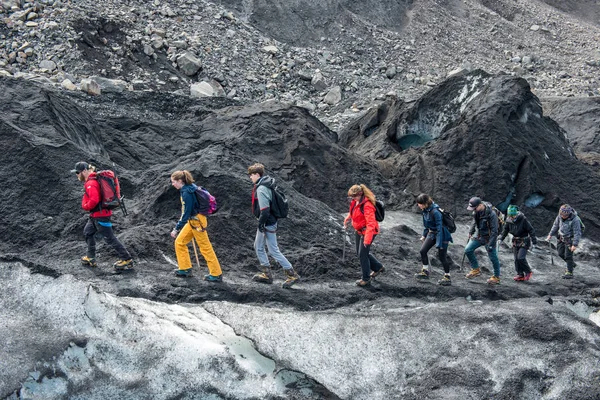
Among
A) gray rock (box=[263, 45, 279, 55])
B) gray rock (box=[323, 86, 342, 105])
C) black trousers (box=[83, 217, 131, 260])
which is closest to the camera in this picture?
black trousers (box=[83, 217, 131, 260])

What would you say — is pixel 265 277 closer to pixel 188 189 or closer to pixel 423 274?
pixel 188 189


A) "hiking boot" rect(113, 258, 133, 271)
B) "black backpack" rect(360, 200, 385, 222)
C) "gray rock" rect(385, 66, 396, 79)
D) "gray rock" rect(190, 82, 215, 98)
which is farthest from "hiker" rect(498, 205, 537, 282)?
"gray rock" rect(385, 66, 396, 79)

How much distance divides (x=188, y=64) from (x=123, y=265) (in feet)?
74.6

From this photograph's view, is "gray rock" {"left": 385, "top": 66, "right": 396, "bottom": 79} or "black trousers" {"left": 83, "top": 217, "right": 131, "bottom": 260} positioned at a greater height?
"black trousers" {"left": 83, "top": 217, "right": 131, "bottom": 260}

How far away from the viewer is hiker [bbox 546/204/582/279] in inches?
513

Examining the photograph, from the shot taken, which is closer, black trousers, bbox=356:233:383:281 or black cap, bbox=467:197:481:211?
black trousers, bbox=356:233:383:281

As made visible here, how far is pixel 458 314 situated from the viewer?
8.93m

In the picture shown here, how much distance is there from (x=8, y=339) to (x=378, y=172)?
11.8m

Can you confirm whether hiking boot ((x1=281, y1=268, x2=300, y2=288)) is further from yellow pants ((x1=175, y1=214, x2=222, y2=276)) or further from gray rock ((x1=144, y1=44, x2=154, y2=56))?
gray rock ((x1=144, y1=44, x2=154, y2=56))

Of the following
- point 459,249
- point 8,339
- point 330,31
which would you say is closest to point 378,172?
point 459,249

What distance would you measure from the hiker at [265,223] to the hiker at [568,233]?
586cm

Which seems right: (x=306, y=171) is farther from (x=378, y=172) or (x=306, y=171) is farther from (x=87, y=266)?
(x=87, y=266)

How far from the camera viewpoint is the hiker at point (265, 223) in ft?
30.3

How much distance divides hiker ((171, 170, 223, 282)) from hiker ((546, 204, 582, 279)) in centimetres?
681
